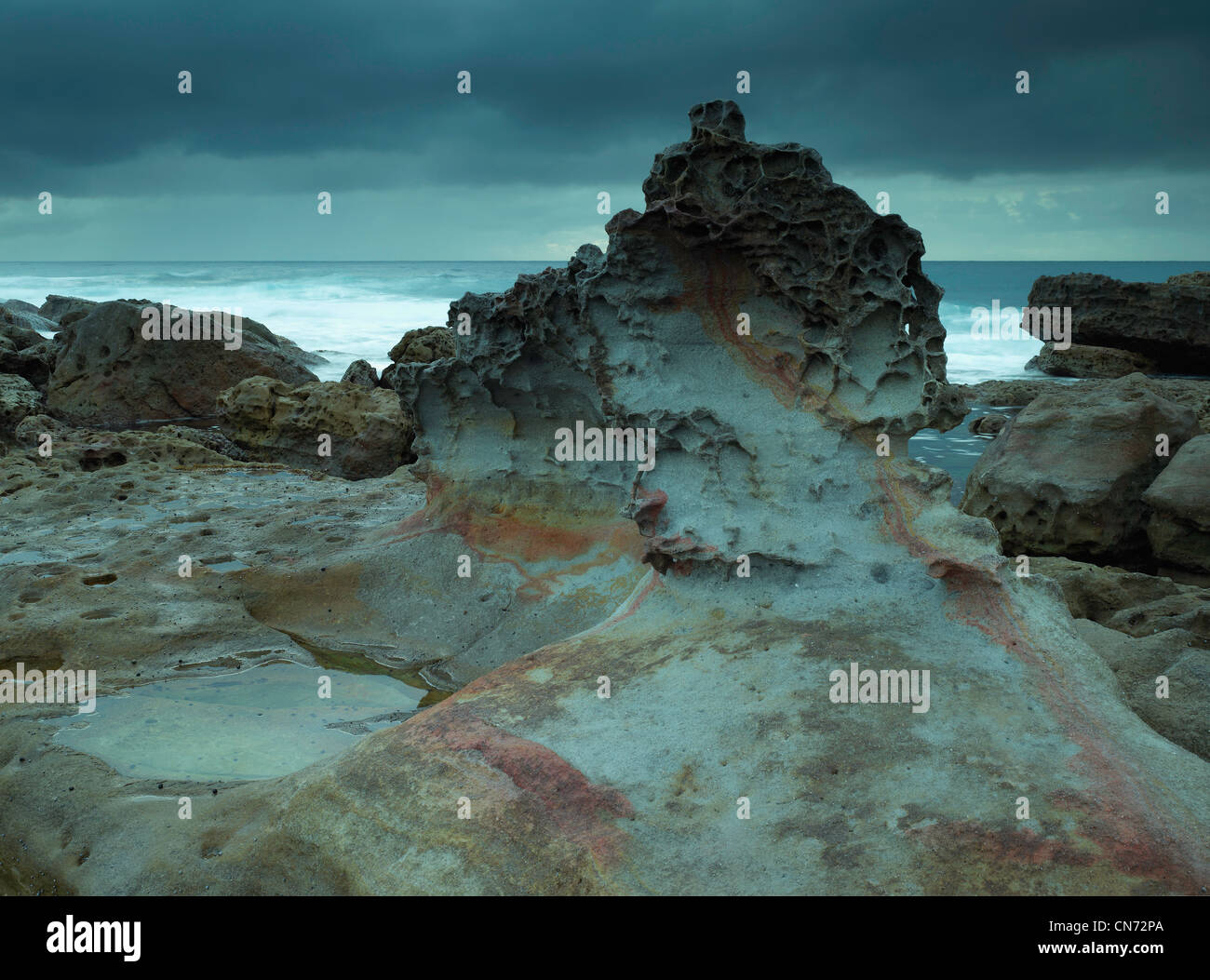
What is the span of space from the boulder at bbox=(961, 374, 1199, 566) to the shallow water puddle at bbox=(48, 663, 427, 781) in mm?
4262

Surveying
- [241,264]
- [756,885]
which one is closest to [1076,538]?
[756,885]

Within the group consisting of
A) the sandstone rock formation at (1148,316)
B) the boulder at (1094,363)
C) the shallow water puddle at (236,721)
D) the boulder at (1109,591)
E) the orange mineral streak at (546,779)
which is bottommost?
the shallow water puddle at (236,721)

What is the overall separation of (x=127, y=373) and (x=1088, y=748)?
405 inches

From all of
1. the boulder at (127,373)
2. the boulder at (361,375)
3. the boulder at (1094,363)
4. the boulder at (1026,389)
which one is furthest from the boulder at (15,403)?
the boulder at (1094,363)

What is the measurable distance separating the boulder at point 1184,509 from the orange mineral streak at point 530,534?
338 cm

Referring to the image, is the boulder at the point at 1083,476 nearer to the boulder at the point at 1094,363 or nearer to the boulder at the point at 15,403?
the boulder at the point at 15,403

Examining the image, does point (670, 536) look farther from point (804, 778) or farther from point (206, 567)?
point (206, 567)

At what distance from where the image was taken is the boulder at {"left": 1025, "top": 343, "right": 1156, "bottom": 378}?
17797 millimetres

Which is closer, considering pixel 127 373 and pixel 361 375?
pixel 127 373

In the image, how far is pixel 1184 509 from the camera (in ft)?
19.5

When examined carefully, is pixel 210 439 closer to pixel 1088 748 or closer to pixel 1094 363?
pixel 1088 748

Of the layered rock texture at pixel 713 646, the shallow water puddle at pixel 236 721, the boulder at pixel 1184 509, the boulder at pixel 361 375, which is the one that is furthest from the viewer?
the boulder at pixel 361 375

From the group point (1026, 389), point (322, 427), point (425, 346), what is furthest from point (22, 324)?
point (1026, 389)

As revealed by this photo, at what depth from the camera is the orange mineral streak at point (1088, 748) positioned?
7.68 feet
